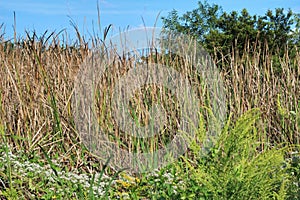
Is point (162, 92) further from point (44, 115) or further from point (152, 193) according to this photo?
point (152, 193)

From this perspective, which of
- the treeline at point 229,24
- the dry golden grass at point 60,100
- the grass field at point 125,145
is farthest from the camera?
the treeline at point 229,24

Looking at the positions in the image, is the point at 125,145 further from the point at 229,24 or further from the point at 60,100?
the point at 229,24

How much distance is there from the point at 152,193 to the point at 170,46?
6.01ft

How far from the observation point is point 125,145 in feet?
10.8

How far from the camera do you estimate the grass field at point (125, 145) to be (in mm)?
1877

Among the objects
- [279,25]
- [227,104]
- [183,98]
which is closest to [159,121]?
[183,98]

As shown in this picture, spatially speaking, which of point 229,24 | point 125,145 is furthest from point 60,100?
point 229,24

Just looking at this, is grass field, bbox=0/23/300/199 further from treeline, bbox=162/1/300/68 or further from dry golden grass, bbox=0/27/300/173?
treeline, bbox=162/1/300/68

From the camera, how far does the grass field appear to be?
188 cm

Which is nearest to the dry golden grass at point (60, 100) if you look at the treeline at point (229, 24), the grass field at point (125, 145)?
the grass field at point (125, 145)

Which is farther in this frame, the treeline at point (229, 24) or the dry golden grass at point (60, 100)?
the treeline at point (229, 24)

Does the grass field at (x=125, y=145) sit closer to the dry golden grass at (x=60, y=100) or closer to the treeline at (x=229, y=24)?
the dry golden grass at (x=60, y=100)

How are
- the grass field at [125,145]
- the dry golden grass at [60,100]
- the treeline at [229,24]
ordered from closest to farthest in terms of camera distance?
the grass field at [125,145] → the dry golden grass at [60,100] → the treeline at [229,24]

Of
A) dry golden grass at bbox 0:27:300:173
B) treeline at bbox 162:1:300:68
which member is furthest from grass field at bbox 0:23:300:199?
treeline at bbox 162:1:300:68
